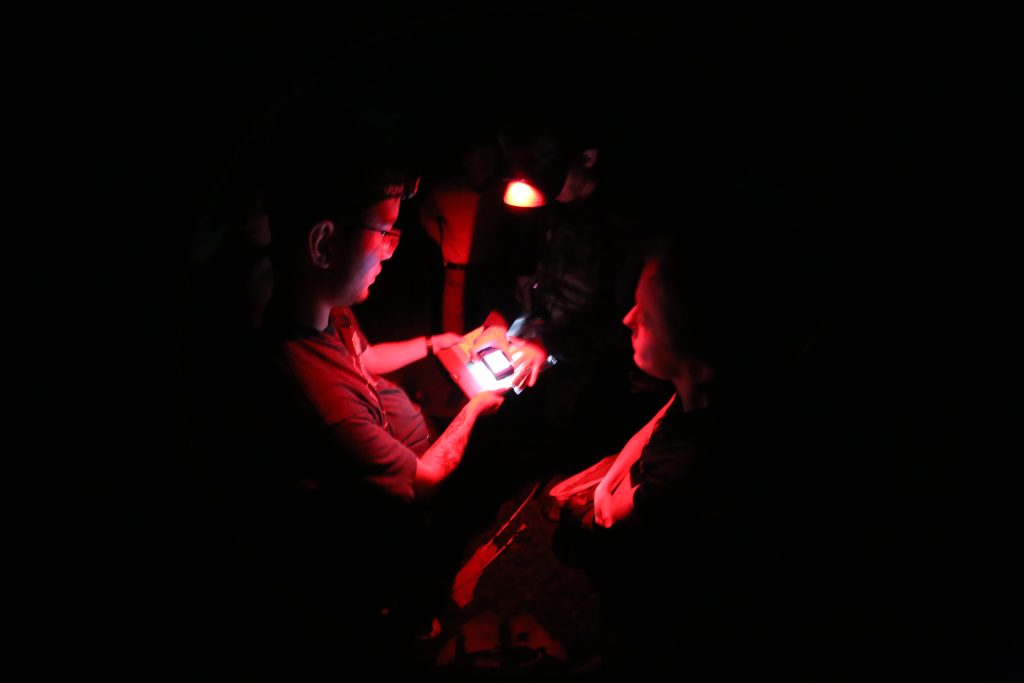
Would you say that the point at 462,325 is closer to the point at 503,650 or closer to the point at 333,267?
the point at 333,267

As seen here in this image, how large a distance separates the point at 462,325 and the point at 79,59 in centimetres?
209

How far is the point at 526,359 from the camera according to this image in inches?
97.0

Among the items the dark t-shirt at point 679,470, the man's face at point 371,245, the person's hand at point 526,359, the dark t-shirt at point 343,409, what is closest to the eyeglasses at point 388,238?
the man's face at point 371,245

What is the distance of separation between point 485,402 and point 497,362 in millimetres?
260

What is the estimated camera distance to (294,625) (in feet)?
5.37

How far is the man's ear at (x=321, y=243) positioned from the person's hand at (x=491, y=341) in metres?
0.98

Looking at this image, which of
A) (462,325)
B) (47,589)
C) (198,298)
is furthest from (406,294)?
(47,589)

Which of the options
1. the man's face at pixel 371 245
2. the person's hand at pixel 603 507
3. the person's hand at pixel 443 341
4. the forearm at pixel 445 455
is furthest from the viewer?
the person's hand at pixel 443 341

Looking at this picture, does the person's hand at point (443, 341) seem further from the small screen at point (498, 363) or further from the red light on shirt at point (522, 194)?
the red light on shirt at point (522, 194)

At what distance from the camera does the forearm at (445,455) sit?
5.83 ft

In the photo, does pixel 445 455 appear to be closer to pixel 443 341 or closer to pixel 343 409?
pixel 343 409

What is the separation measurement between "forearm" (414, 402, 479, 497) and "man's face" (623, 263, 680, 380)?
0.80 meters

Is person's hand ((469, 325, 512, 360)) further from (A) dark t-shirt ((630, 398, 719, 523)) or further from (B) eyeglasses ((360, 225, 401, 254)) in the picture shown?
(A) dark t-shirt ((630, 398, 719, 523))

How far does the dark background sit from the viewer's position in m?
1.05
